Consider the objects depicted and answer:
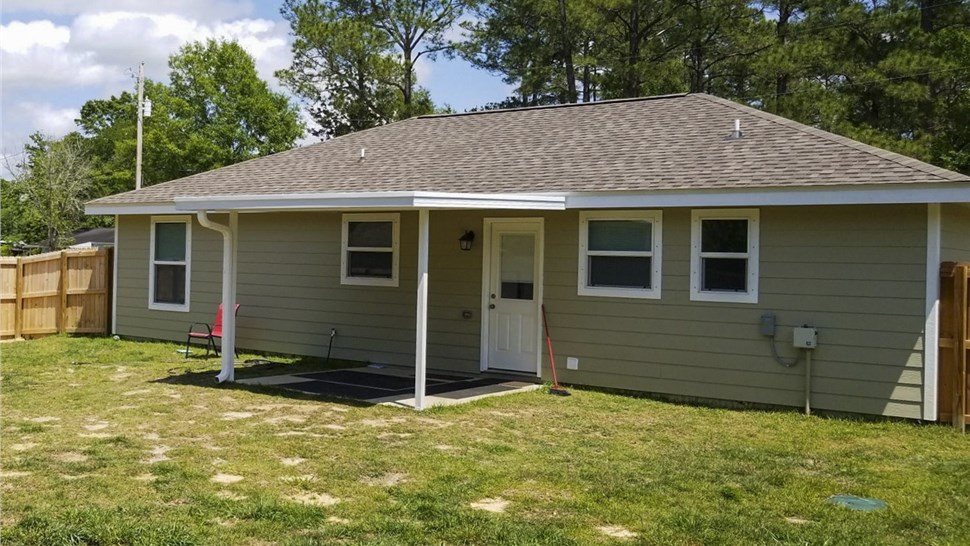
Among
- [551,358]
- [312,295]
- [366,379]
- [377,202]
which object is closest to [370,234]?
[312,295]

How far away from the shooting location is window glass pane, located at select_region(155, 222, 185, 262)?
13.9 meters

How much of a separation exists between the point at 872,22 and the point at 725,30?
3.79 meters

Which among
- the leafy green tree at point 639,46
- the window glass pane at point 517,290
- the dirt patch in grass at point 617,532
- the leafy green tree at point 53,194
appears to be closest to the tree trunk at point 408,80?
the leafy green tree at point 639,46

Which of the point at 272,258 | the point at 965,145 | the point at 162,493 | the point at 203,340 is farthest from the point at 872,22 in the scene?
the point at 162,493

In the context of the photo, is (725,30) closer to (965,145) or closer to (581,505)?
(965,145)

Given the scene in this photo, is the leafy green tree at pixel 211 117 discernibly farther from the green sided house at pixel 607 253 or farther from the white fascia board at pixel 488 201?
the white fascia board at pixel 488 201

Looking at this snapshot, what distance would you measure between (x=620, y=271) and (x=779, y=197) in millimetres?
2068

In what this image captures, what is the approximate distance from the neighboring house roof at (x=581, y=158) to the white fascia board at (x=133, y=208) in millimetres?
104

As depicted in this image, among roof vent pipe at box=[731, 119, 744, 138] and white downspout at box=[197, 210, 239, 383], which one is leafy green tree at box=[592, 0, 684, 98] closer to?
roof vent pipe at box=[731, 119, 744, 138]

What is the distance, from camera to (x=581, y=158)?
35.6ft

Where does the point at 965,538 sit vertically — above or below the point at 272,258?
below

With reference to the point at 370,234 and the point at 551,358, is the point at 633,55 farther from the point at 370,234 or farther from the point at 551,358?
the point at 551,358

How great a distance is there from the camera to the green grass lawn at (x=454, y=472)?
4.51m

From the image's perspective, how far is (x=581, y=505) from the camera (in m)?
5.06
